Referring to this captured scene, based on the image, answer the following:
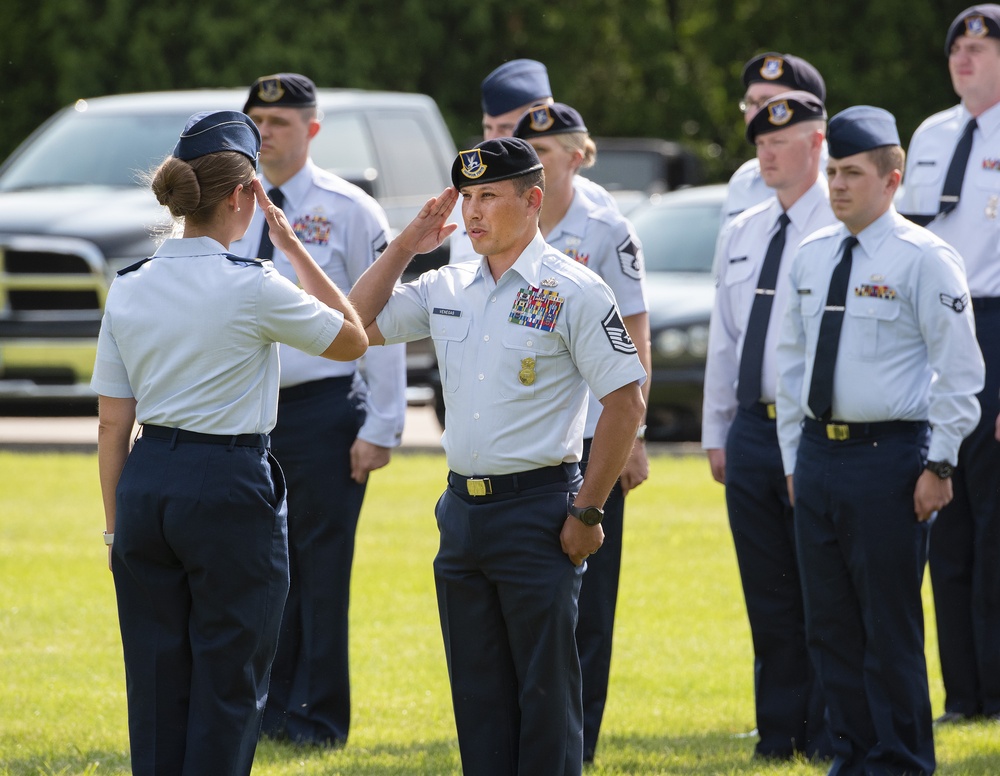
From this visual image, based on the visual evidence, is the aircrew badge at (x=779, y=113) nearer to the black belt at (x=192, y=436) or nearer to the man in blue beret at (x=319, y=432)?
the man in blue beret at (x=319, y=432)

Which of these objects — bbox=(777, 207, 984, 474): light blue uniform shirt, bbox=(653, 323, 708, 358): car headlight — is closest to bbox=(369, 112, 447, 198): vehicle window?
bbox=(653, 323, 708, 358): car headlight

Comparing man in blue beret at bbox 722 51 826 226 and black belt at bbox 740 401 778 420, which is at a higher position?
man in blue beret at bbox 722 51 826 226

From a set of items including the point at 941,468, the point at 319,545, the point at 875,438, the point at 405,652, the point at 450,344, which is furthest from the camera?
the point at 405,652

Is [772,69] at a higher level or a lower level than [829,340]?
higher

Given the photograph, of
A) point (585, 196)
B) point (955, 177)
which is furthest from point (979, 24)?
point (585, 196)

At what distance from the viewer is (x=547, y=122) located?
220 inches

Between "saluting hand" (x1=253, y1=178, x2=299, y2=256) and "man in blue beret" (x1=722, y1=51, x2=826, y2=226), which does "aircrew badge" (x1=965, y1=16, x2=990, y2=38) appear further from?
"saluting hand" (x1=253, y1=178, x2=299, y2=256)

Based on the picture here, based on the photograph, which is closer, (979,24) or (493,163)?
(493,163)

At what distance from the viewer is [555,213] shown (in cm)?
576

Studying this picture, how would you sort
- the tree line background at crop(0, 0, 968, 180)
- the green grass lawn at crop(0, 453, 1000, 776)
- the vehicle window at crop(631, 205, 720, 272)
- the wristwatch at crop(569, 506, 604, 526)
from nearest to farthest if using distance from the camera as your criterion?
the wristwatch at crop(569, 506, 604, 526), the green grass lawn at crop(0, 453, 1000, 776), the vehicle window at crop(631, 205, 720, 272), the tree line background at crop(0, 0, 968, 180)

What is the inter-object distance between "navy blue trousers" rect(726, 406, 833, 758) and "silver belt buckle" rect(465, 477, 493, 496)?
164cm

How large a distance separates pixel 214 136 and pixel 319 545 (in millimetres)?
2110

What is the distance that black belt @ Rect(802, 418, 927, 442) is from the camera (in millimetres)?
Result: 5129

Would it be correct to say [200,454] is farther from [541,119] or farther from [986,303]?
[986,303]
